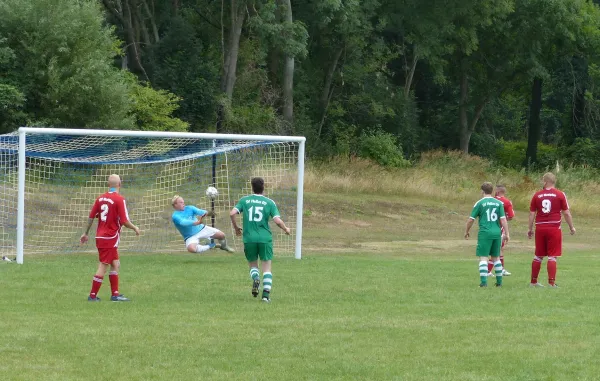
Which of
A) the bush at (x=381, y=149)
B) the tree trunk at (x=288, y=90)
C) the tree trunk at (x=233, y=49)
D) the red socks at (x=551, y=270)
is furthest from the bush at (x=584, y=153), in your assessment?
the red socks at (x=551, y=270)

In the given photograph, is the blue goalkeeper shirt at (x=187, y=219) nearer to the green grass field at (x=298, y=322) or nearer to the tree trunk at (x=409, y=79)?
the green grass field at (x=298, y=322)

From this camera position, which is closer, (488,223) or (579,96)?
(488,223)

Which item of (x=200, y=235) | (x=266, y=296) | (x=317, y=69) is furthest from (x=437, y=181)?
(x=266, y=296)

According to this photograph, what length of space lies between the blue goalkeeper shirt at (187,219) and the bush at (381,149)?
31223mm

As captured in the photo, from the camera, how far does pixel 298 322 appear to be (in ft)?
41.2

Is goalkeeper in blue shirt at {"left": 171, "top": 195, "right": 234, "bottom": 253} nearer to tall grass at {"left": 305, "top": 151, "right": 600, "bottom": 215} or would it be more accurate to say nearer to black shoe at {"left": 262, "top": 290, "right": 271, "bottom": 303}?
black shoe at {"left": 262, "top": 290, "right": 271, "bottom": 303}

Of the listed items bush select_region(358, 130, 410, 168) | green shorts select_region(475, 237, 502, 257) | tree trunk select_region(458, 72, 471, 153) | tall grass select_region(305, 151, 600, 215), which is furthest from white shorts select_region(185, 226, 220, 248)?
tree trunk select_region(458, 72, 471, 153)

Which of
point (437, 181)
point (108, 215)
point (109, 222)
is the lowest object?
point (437, 181)

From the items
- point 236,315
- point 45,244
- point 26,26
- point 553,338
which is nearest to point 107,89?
point 26,26

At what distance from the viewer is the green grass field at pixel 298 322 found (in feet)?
31.8

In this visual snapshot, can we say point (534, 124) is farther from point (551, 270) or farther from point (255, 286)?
point (255, 286)

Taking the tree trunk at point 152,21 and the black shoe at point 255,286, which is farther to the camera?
the tree trunk at point 152,21

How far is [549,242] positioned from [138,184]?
11.9 metres

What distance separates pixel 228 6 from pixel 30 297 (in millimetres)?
38580
